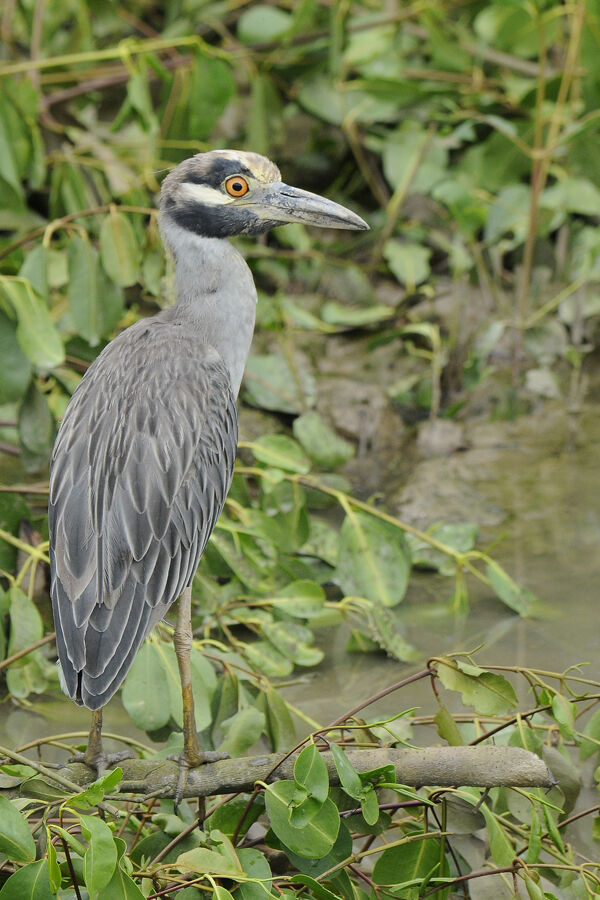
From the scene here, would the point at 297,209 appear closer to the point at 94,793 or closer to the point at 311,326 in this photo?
the point at 94,793

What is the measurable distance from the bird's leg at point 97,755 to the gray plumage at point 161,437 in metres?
0.30

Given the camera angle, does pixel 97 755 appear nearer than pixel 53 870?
No

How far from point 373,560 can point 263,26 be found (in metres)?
3.83

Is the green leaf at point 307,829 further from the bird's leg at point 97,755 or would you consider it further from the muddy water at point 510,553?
the muddy water at point 510,553

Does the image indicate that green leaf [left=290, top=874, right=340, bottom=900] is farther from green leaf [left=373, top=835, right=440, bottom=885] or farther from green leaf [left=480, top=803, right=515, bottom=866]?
green leaf [left=480, top=803, right=515, bottom=866]

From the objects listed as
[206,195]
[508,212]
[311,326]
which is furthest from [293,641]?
[508,212]

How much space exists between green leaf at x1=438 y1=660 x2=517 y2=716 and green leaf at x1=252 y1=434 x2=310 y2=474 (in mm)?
1764

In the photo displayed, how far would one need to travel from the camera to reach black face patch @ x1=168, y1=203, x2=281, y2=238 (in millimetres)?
3742

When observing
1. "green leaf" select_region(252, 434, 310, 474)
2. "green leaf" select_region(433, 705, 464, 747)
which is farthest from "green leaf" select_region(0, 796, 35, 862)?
"green leaf" select_region(252, 434, 310, 474)

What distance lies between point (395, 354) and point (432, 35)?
2015mm

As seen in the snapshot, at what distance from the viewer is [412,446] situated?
5.94 m

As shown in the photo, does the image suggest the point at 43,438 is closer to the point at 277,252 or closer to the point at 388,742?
the point at 388,742

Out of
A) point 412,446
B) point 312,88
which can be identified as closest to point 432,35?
point 312,88

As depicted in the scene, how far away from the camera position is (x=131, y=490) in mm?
3271
